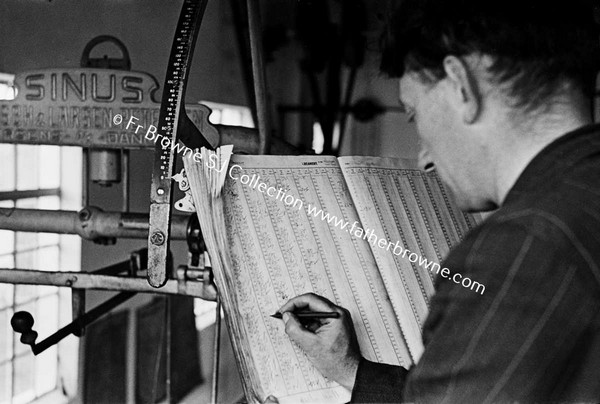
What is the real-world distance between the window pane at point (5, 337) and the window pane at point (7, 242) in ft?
0.66

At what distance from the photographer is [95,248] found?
9.67ft

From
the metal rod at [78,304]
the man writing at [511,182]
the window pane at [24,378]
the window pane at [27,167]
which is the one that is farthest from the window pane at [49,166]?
the man writing at [511,182]

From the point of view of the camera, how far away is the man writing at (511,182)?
1.85 feet

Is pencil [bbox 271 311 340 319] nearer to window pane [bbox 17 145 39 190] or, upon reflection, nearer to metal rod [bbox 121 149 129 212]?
metal rod [bbox 121 149 129 212]

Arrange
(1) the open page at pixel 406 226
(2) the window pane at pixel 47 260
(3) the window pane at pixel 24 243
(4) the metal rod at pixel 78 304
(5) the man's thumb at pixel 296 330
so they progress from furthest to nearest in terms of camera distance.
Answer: (2) the window pane at pixel 47 260 < (3) the window pane at pixel 24 243 < (4) the metal rod at pixel 78 304 < (1) the open page at pixel 406 226 < (5) the man's thumb at pixel 296 330

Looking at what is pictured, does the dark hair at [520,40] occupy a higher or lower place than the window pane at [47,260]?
higher

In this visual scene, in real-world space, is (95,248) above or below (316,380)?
below

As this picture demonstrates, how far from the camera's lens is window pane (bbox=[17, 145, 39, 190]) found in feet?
8.49

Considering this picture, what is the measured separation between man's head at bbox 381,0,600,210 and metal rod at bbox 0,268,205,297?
65 cm

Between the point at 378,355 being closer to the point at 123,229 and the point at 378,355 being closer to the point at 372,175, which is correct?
the point at 372,175

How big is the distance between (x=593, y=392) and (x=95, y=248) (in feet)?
8.44

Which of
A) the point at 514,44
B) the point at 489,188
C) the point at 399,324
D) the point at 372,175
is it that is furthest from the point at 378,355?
the point at 514,44

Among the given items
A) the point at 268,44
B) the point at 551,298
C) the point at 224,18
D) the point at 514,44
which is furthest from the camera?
the point at 268,44

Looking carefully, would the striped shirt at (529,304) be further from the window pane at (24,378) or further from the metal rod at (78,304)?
the window pane at (24,378)
